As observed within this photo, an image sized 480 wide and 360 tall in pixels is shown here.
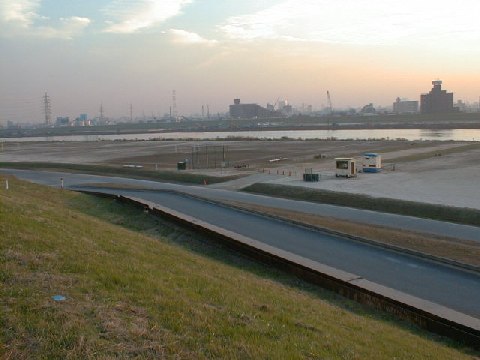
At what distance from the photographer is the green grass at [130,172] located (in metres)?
41.2

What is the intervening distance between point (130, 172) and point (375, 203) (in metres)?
26.5

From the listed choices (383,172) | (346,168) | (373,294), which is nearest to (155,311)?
(373,294)

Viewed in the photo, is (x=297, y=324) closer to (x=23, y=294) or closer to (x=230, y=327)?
(x=230, y=327)

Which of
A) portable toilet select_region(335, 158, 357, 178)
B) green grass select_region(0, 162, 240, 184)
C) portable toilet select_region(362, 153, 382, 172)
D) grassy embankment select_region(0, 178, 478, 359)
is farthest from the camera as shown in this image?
portable toilet select_region(362, 153, 382, 172)

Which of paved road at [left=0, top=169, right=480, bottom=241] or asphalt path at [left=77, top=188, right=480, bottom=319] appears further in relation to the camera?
paved road at [left=0, top=169, right=480, bottom=241]

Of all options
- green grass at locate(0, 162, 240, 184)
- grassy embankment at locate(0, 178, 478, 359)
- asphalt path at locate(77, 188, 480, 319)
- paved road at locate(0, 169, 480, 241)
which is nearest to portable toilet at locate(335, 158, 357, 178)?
green grass at locate(0, 162, 240, 184)

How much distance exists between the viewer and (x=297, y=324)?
24.3 ft

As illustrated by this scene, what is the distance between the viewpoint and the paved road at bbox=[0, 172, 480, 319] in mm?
12156

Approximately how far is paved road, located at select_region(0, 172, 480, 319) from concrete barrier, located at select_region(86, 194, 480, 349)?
5.00 ft

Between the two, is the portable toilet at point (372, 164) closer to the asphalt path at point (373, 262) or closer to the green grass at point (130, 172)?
the green grass at point (130, 172)

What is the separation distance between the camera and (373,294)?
1080cm

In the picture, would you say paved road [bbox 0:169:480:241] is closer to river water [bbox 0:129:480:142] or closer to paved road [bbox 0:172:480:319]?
paved road [bbox 0:172:480:319]

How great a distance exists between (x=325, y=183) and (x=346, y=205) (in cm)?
743

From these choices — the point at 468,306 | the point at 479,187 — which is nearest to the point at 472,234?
the point at 468,306
